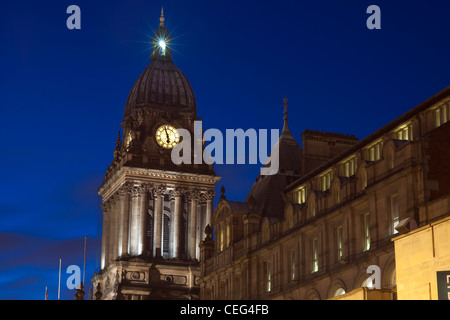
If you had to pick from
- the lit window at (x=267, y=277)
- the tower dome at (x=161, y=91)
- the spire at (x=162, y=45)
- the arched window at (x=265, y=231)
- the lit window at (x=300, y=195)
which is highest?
the spire at (x=162, y=45)

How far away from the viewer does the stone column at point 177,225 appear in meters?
142

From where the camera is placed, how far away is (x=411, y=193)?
194ft

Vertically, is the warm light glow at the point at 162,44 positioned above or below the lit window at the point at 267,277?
above

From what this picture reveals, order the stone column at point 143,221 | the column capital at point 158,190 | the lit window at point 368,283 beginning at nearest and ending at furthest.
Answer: the lit window at point 368,283, the stone column at point 143,221, the column capital at point 158,190

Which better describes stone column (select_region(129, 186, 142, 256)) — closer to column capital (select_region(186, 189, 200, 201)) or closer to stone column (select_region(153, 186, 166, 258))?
stone column (select_region(153, 186, 166, 258))

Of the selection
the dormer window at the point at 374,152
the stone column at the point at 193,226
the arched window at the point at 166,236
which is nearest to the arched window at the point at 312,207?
the dormer window at the point at 374,152

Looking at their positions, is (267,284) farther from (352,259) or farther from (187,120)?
(187,120)

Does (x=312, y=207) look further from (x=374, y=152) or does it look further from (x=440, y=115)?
(x=440, y=115)

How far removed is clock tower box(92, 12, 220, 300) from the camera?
138 m

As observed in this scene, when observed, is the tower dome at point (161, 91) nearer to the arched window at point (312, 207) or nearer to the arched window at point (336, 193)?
the arched window at point (312, 207)

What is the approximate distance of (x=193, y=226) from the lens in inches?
5640
